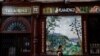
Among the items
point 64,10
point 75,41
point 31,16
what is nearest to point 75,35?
point 75,41

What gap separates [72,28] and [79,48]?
120 centimetres

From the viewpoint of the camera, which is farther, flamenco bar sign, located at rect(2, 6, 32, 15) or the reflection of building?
flamenco bar sign, located at rect(2, 6, 32, 15)

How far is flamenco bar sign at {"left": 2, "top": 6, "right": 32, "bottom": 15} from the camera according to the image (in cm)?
1733

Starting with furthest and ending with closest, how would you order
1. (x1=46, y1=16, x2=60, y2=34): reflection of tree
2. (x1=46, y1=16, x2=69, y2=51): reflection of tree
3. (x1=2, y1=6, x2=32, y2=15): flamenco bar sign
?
(x1=2, y1=6, x2=32, y2=15): flamenco bar sign, (x1=46, y1=16, x2=60, y2=34): reflection of tree, (x1=46, y1=16, x2=69, y2=51): reflection of tree

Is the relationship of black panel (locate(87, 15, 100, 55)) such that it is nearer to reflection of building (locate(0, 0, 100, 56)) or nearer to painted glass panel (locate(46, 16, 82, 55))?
reflection of building (locate(0, 0, 100, 56))

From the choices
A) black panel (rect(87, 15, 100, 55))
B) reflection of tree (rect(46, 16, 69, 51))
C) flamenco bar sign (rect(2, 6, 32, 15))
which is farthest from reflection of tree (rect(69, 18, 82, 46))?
flamenco bar sign (rect(2, 6, 32, 15))

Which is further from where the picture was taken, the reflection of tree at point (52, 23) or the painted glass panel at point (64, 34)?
the reflection of tree at point (52, 23)

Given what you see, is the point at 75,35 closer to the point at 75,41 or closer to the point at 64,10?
the point at 75,41

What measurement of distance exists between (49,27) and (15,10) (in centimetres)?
222

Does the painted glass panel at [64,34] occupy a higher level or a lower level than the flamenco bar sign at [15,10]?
lower

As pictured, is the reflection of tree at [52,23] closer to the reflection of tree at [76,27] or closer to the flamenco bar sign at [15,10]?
the reflection of tree at [76,27]

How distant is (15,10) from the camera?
57.2 ft

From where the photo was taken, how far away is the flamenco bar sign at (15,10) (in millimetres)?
17328

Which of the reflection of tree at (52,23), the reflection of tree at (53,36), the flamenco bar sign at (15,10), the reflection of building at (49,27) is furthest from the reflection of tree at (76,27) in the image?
the flamenco bar sign at (15,10)
